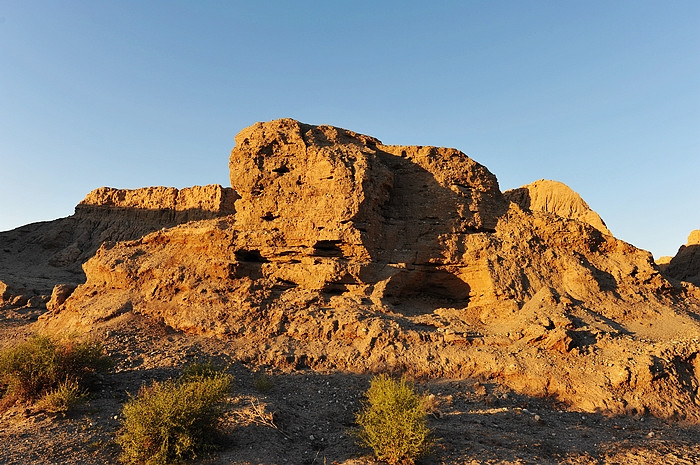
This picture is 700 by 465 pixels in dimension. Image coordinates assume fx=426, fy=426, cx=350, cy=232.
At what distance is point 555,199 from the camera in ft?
96.7

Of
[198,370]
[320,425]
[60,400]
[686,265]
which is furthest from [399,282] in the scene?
[686,265]

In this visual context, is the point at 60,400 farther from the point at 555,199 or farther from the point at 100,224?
the point at 100,224

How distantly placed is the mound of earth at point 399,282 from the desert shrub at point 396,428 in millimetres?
3545

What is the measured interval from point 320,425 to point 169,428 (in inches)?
110

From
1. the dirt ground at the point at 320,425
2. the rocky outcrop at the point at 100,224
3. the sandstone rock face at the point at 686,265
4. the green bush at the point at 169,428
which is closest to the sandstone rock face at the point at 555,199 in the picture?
the sandstone rock face at the point at 686,265

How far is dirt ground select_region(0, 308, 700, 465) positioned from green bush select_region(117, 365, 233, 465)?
31cm

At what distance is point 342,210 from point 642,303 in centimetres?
921

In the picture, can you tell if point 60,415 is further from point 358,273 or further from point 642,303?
point 642,303

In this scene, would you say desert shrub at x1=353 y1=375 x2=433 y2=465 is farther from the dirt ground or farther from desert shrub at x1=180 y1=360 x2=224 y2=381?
desert shrub at x1=180 y1=360 x2=224 y2=381

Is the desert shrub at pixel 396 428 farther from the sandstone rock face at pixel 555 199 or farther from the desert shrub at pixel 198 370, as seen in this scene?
the sandstone rock face at pixel 555 199

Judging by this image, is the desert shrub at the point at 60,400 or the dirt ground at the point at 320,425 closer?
the dirt ground at the point at 320,425

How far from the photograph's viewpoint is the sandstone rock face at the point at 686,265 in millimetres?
20203

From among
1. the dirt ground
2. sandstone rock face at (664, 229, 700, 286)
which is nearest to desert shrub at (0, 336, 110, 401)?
the dirt ground

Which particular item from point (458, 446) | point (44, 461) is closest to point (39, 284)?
point (44, 461)
